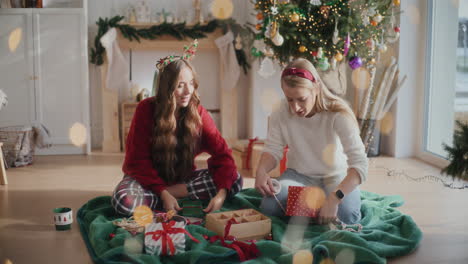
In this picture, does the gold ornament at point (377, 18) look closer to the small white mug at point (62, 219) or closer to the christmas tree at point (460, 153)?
the christmas tree at point (460, 153)

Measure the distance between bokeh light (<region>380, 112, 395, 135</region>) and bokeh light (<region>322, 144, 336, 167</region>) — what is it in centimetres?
201

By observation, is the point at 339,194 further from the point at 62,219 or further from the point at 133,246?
the point at 62,219

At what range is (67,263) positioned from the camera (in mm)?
1984

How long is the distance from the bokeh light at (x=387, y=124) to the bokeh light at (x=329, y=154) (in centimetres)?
201

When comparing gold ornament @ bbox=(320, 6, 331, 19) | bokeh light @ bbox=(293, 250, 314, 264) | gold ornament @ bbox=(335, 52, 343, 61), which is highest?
gold ornament @ bbox=(320, 6, 331, 19)

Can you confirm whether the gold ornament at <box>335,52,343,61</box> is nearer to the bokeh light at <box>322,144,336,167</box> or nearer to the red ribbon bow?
the bokeh light at <box>322,144,336,167</box>

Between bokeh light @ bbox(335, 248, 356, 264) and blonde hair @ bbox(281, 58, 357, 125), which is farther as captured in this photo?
blonde hair @ bbox(281, 58, 357, 125)

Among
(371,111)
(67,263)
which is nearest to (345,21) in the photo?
(371,111)

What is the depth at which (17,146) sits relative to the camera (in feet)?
12.8

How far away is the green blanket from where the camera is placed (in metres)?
1.92

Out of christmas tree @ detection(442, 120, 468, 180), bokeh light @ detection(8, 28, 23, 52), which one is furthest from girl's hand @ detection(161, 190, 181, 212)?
bokeh light @ detection(8, 28, 23, 52)

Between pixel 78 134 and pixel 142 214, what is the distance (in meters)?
2.28

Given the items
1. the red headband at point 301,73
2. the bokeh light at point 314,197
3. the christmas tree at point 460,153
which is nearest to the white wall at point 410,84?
the bokeh light at point 314,197

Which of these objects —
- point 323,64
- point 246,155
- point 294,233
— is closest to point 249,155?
point 246,155
